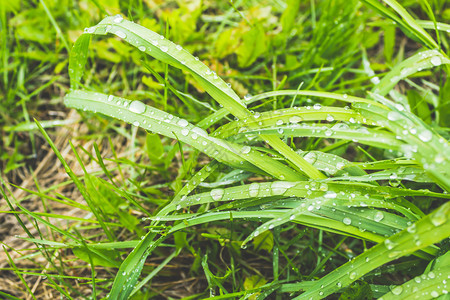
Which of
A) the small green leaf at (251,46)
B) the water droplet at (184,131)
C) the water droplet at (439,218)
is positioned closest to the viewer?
the water droplet at (439,218)

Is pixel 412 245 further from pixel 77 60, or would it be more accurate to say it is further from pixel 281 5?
pixel 281 5

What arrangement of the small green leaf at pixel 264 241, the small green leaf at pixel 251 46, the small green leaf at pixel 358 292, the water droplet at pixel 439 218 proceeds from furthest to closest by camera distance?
the small green leaf at pixel 251 46 → the small green leaf at pixel 264 241 → the small green leaf at pixel 358 292 → the water droplet at pixel 439 218

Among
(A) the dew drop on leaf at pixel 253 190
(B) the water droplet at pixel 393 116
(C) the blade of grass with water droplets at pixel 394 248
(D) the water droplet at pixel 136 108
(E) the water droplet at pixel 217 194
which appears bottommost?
(C) the blade of grass with water droplets at pixel 394 248

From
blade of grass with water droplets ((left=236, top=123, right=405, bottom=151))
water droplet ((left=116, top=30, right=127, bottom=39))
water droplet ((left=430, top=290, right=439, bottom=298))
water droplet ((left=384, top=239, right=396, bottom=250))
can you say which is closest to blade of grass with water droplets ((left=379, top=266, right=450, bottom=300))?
water droplet ((left=430, top=290, right=439, bottom=298))

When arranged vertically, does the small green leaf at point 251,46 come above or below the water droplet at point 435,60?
above

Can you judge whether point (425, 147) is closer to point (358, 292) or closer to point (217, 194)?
point (358, 292)

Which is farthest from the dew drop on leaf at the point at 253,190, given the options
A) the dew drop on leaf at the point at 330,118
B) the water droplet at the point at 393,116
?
the water droplet at the point at 393,116

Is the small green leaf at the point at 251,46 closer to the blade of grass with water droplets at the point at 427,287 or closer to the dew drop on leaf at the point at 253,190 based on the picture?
the dew drop on leaf at the point at 253,190

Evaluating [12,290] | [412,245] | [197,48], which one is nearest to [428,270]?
[412,245]
